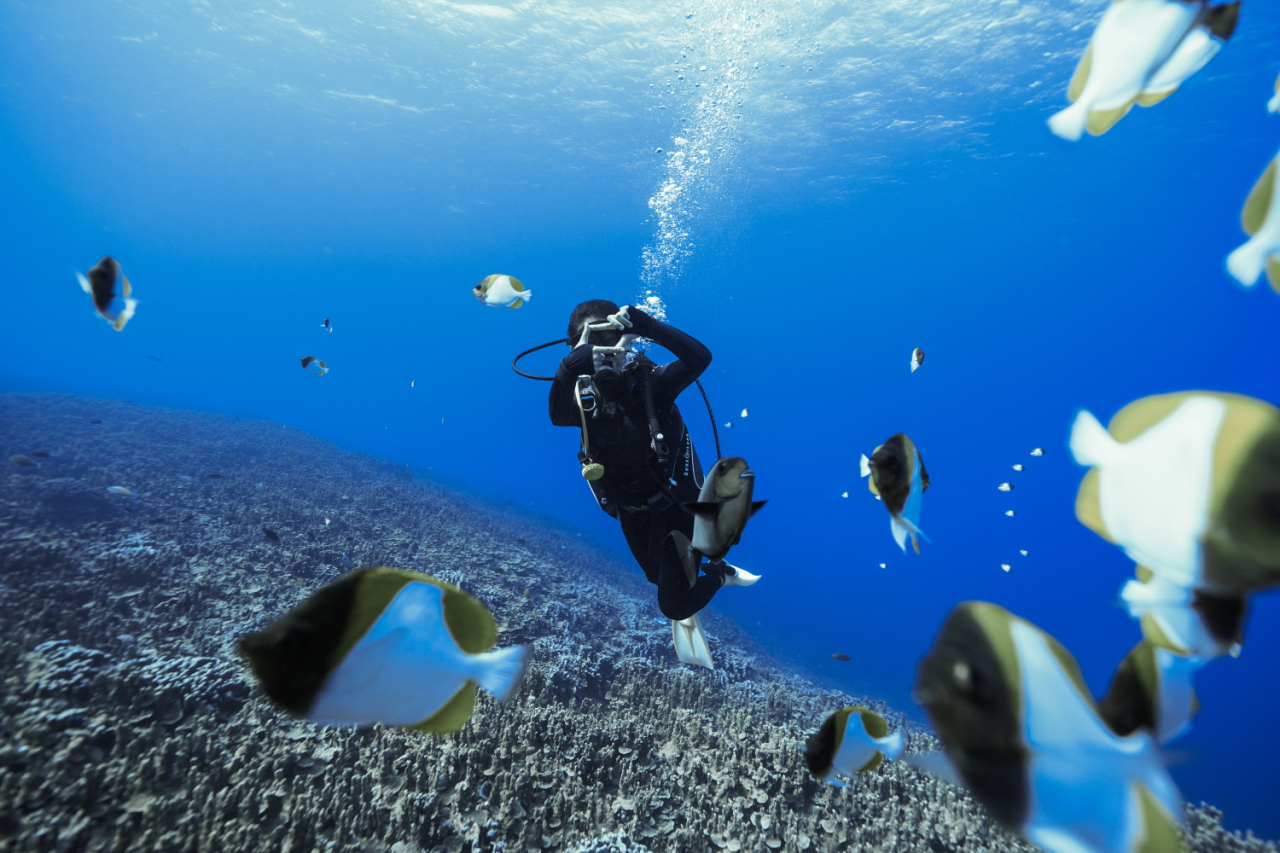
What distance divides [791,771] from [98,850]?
4959 millimetres

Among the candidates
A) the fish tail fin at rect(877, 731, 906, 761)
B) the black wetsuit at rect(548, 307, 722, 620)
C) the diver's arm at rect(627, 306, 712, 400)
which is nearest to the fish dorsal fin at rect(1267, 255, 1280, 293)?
the fish tail fin at rect(877, 731, 906, 761)

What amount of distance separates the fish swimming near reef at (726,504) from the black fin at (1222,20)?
6.53 ft

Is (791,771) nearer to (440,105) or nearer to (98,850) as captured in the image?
(98,850)

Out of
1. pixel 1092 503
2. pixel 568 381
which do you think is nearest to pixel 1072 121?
pixel 1092 503

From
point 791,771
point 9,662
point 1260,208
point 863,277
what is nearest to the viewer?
point 1260,208

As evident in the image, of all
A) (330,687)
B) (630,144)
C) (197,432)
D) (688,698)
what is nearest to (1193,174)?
(630,144)

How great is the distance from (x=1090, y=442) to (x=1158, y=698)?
0.60 m

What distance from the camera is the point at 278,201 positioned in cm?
5888

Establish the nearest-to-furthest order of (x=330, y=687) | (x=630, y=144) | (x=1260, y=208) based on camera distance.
→ 1. (x=330, y=687)
2. (x=1260, y=208)
3. (x=630, y=144)

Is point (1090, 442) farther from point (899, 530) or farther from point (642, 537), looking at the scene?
point (642, 537)

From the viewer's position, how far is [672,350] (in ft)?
13.8

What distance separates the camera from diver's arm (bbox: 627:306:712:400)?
4.07 m

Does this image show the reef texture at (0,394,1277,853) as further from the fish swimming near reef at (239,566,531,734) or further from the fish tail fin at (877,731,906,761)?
the fish swimming near reef at (239,566,531,734)

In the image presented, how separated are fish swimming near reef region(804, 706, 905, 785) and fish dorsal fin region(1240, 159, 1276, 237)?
2099mm
